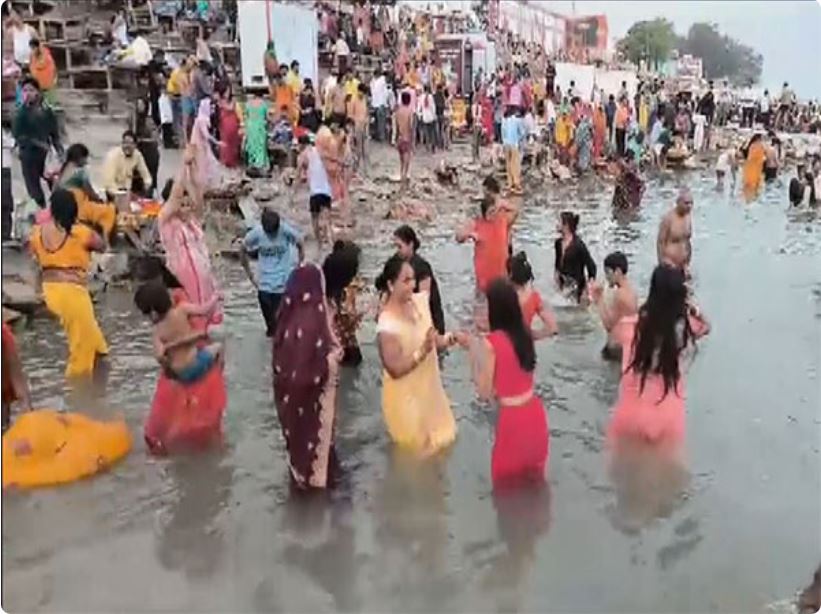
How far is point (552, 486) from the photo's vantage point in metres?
6.11

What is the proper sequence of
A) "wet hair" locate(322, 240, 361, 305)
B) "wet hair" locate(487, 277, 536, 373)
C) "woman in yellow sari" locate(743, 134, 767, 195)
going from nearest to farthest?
"wet hair" locate(487, 277, 536, 373) < "wet hair" locate(322, 240, 361, 305) < "woman in yellow sari" locate(743, 134, 767, 195)

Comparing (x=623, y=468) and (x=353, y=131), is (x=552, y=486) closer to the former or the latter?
(x=623, y=468)

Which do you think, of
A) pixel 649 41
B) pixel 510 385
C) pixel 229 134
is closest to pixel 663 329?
pixel 510 385

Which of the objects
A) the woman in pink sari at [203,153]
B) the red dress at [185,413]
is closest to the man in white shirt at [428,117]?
the woman in pink sari at [203,153]

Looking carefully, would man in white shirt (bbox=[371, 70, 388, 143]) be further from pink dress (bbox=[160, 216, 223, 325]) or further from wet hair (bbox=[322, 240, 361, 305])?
wet hair (bbox=[322, 240, 361, 305])

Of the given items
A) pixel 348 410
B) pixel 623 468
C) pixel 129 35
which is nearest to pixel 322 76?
pixel 129 35

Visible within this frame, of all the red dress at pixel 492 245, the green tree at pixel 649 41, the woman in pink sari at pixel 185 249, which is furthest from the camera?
the green tree at pixel 649 41

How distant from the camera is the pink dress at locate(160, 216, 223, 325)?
768 cm

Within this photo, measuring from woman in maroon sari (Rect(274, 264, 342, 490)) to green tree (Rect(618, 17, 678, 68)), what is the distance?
55266 millimetres

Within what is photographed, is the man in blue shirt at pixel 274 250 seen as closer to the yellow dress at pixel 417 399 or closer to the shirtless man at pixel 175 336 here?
the shirtless man at pixel 175 336

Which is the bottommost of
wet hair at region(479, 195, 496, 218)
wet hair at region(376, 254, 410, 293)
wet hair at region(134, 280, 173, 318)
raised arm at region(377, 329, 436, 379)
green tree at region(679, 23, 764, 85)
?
green tree at region(679, 23, 764, 85)

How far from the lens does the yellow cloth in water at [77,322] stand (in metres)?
7.29

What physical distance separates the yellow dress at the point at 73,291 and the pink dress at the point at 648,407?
360 cm

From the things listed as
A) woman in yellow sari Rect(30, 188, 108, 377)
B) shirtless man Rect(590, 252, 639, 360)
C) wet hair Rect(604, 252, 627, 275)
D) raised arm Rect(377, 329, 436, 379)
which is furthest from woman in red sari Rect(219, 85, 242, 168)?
raised arm Rect(377, 329, 436, 379)
